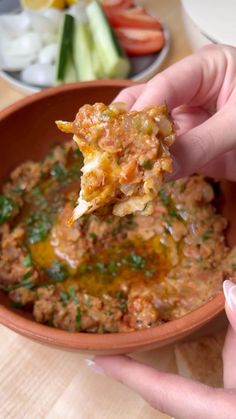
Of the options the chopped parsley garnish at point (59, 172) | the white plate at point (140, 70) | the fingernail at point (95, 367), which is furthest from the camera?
the white plate at point (140, 70)

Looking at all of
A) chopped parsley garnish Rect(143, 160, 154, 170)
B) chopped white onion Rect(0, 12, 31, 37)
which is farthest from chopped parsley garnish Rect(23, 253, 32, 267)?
chopped white onion Rect(0, 12, 31, 37)

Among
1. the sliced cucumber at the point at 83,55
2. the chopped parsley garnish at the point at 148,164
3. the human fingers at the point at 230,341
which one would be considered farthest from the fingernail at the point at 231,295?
the sliced cucumber at the point at 83,55

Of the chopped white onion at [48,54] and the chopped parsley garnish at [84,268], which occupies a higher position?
the chopped white onion at [48,54]

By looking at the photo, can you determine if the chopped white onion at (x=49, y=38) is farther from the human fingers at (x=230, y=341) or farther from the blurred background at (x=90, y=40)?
the human fingers at (x=230, y=341)

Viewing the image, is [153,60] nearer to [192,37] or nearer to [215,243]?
[192,37]

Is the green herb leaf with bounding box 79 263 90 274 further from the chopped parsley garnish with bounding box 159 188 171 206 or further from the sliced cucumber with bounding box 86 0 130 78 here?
the sliced cucumber with bounding box 86 0 130 78
